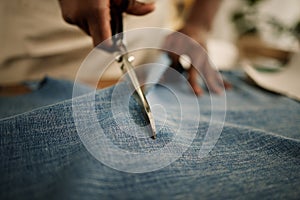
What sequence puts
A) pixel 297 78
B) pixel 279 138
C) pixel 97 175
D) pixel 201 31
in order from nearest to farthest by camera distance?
1. pixel 97 175
2. pixel 279 138
3. pixel 297 78
4. pixel 201 31

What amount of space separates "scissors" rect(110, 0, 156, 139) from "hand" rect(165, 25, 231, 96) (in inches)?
10.1

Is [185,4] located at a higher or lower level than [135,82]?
lower

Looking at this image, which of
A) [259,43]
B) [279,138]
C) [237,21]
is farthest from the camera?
[237,21]

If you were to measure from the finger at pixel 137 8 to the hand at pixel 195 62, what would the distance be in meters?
0.22

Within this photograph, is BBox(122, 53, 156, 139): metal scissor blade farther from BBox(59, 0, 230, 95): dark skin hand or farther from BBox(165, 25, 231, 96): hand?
BBox(165, 25, 231, 96): hand

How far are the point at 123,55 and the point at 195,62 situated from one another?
338 millimetres

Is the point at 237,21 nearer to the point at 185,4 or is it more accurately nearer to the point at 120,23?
the point at 185,4

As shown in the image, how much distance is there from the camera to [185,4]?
59.8 inches

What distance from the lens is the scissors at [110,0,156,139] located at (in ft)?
1.11

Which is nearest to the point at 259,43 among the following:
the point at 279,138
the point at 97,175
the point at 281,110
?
the point at 281,110

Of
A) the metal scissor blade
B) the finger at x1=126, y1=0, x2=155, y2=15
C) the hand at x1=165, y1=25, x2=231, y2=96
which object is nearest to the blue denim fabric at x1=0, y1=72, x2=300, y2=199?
the metal scissor blade

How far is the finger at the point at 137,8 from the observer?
0.42 m

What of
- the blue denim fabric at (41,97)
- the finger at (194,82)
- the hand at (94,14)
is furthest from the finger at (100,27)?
the finger at (194,82)

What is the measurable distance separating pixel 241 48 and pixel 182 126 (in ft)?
3.42
